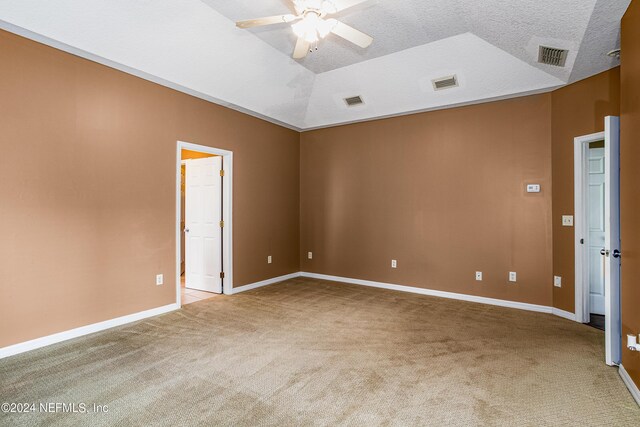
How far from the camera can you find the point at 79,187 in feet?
10.5

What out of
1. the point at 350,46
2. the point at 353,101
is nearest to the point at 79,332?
the point at 350,46

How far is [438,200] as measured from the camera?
4824 millimetres

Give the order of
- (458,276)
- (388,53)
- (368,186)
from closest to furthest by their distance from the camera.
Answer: (388,53) → (458,276) → (368,186)

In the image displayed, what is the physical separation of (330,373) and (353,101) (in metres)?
4.08

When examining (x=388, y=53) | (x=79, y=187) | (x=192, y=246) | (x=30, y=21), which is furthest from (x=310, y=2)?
(x=192, y=246)

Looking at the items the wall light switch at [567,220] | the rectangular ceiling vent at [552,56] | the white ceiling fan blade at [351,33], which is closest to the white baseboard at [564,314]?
the wall light switch at [567,220]

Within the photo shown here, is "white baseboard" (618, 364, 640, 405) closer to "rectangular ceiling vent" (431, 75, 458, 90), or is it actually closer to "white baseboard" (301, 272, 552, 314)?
"white baseboard" (301, 272, 552, 314)

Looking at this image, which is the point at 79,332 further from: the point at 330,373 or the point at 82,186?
the point at 330,373

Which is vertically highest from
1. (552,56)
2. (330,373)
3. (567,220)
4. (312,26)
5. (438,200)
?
(552,56)

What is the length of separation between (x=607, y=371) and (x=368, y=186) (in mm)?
3714

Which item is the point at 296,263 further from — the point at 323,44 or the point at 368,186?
the point at 323,44

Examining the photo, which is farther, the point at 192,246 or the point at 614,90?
the point at 192,246

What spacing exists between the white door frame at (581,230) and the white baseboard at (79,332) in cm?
484

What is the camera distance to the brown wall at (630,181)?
85.2 inches
